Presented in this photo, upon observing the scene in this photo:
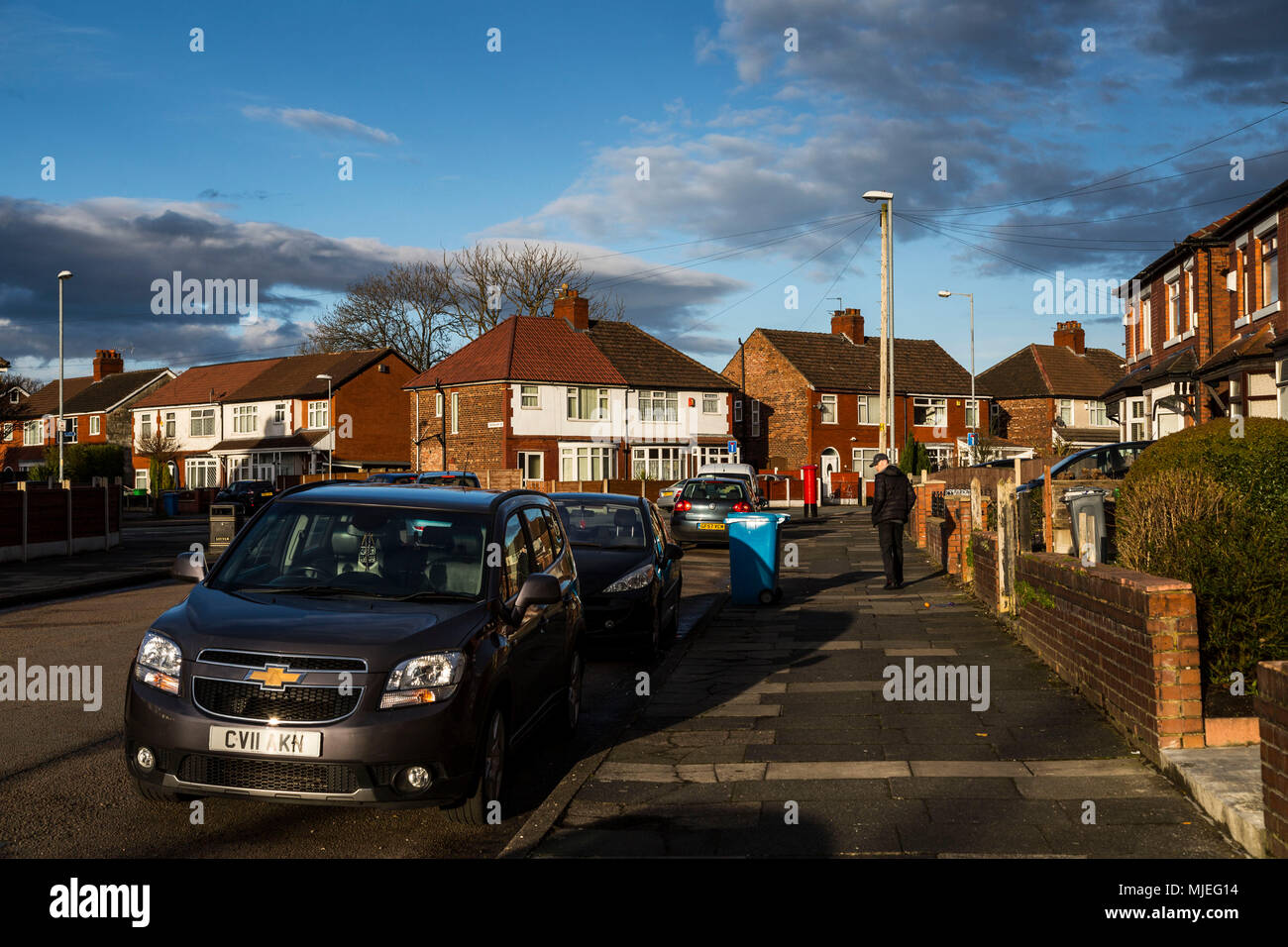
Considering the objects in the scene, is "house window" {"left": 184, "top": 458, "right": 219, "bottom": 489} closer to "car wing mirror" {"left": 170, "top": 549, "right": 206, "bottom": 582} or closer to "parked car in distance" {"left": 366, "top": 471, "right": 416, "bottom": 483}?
"parked car in distance" {"left": 366, "top": 471, "right": 416, "bottom": 483}

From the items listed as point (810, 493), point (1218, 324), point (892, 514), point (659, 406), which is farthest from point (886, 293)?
point (659, 406)

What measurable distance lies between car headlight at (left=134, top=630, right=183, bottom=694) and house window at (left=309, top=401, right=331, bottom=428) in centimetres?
6033

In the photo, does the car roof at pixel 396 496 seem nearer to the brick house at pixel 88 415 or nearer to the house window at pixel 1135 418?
the house window at pixel 1135 418

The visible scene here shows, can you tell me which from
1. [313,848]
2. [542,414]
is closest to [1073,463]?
[313,848]

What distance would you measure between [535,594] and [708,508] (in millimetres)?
19182

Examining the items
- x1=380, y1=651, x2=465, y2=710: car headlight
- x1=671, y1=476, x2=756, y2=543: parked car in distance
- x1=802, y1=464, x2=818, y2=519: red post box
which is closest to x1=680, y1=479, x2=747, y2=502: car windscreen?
x1=671, y1=476, x2=756, y2=543: parked car in distance

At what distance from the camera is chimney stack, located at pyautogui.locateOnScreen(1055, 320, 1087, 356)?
78.0 meters

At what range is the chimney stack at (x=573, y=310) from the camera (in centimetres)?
6000

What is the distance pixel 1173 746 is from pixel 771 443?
62193mm

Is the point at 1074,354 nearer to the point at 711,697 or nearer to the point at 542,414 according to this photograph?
the point at 542,414

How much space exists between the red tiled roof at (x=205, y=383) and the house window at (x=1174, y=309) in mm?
55864

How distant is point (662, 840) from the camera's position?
5.24 meters

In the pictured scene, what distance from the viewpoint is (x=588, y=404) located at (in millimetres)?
57750

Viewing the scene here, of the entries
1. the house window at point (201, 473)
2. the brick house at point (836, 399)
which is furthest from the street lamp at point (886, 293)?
the house window at point (201, 473)
